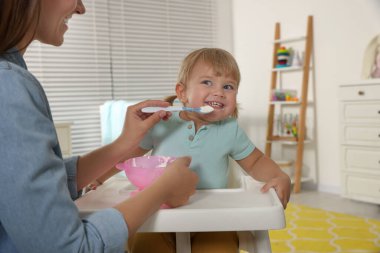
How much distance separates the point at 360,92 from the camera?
2979 mm

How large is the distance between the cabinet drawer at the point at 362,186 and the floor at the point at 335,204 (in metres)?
0.10

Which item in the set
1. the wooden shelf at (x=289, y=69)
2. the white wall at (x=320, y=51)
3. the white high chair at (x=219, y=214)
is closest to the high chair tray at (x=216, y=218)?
the white high chair at (x=219, y=214)

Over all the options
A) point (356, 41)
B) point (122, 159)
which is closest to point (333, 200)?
point (356, 41)

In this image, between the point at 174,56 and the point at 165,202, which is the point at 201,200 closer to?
the point at 165,202

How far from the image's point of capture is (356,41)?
341cm

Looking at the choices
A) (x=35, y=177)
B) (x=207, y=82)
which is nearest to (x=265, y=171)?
(x=207, y=82)

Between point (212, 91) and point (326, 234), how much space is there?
5.17 ft

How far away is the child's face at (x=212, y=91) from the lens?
1291mm

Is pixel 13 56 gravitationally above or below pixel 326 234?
above

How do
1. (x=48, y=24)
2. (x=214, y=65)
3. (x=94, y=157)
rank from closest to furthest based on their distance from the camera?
(x=48, y=24)
(x=94, y=157)
(x=214, y=65)

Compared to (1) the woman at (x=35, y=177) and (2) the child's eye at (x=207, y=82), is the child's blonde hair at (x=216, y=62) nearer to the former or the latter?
(2) the child's eye at (x=207, y=82)

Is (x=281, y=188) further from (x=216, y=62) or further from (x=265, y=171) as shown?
(x=216, y=62)

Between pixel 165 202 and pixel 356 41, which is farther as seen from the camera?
pixel 356 41

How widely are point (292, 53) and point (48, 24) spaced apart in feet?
11.4
